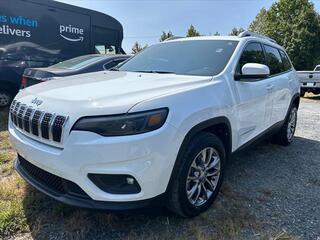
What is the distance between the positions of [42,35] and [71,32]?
2.97 ft

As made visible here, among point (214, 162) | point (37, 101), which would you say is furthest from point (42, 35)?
point (214, 162)

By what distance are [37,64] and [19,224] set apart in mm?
6137

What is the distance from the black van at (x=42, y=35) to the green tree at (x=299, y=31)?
25444 millimetres

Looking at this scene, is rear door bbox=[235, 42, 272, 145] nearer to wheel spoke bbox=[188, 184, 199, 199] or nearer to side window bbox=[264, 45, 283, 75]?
side window bbox=[264, 45, 283, 75]

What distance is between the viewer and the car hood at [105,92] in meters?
2.49

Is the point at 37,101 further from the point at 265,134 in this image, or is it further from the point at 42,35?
the point at 42,35

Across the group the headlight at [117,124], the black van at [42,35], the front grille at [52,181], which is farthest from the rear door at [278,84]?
the black van at [42,35]

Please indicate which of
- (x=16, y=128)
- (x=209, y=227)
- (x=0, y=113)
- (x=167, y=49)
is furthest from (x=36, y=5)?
(x=209, y=227)

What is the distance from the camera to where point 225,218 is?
311cm

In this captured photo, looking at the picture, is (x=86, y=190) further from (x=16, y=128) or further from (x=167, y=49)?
(x=167, y=49)

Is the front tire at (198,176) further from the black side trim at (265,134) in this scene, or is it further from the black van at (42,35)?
the black van at (42,35)

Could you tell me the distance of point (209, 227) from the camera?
2.97 meters

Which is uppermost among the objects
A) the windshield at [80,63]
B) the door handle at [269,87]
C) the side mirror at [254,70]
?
the side mirror at [254,70]

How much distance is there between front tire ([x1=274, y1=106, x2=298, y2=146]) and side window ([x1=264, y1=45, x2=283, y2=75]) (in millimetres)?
874
